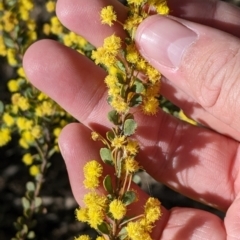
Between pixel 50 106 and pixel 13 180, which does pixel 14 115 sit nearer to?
pixel 50 106

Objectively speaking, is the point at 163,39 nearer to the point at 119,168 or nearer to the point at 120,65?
the point at 120,65

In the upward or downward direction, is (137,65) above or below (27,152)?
above

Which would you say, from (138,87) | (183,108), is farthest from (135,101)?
(183,108)

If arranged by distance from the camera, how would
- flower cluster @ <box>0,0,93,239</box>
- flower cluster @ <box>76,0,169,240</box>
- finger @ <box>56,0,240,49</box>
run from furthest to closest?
flower cluster @ <box>0,0,93,239</box> → finger @ <box>56,0,240,49</box> → flower cluster @ <box>76,0,169,240</box>

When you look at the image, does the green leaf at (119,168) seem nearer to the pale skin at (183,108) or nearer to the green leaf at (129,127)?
the green leaf at (129,127)

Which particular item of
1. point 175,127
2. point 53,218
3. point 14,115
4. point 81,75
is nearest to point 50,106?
point 14,115

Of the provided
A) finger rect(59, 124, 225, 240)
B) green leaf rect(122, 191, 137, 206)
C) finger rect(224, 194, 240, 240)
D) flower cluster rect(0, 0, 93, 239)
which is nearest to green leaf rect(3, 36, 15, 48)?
flower cluster rect(0, 0, 93, 239)

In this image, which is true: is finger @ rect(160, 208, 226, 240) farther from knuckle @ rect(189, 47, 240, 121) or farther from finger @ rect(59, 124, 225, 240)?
knuckle @ rect(189, 47, 240, 121)
